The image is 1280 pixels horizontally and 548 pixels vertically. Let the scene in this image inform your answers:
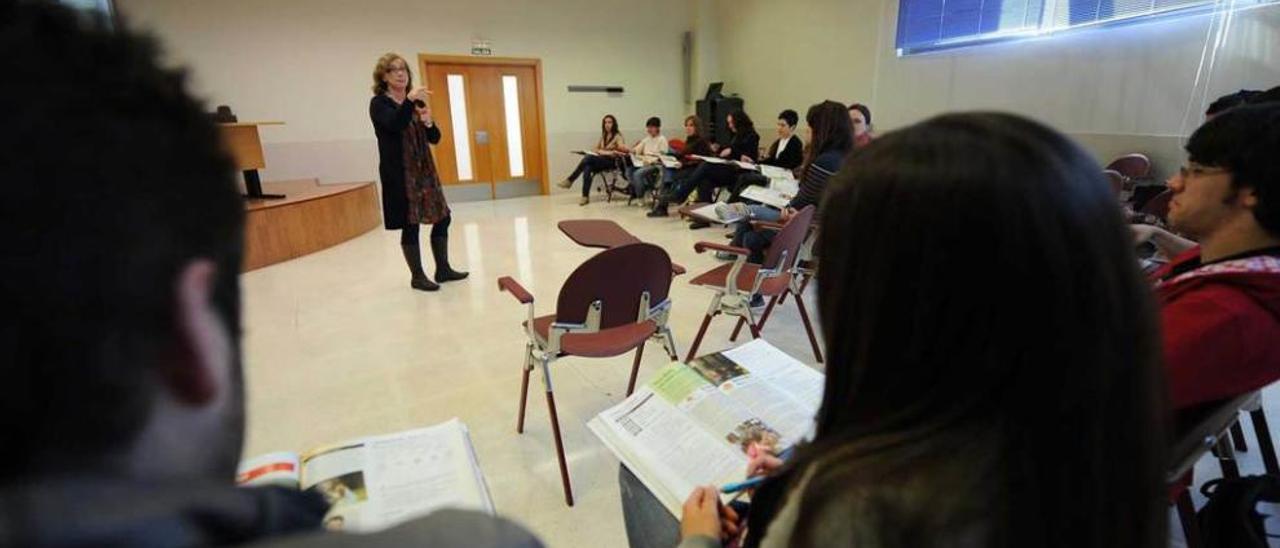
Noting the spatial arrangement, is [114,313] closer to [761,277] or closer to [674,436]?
[674,436]

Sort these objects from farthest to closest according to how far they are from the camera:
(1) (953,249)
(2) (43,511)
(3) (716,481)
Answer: (3) (716,481), (1) (953,249), (2) (43,511)

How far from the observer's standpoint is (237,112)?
6.24 meters

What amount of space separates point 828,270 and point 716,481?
0.57m

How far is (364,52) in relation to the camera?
6.64m

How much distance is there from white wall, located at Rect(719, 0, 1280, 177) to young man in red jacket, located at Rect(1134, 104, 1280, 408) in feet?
4.40

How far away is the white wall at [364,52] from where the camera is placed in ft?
20.0

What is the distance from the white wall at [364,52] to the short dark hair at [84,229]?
20.0 ft

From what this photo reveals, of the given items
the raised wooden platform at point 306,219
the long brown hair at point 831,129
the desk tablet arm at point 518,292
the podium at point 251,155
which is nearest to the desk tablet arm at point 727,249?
the desk tablet arm at point 518,292

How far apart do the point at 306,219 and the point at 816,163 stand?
3979 mm

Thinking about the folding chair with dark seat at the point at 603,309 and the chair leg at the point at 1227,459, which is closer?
the chair leg at the point at 1227,459

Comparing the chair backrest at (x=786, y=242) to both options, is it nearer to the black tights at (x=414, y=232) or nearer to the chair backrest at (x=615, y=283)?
the chair backrest at (x=615, y=283)

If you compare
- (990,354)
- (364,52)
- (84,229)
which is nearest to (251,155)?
(364,52)

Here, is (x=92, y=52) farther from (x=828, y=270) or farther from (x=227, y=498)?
(x=828, y=270)

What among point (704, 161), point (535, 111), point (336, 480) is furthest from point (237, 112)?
point (336, 480)
